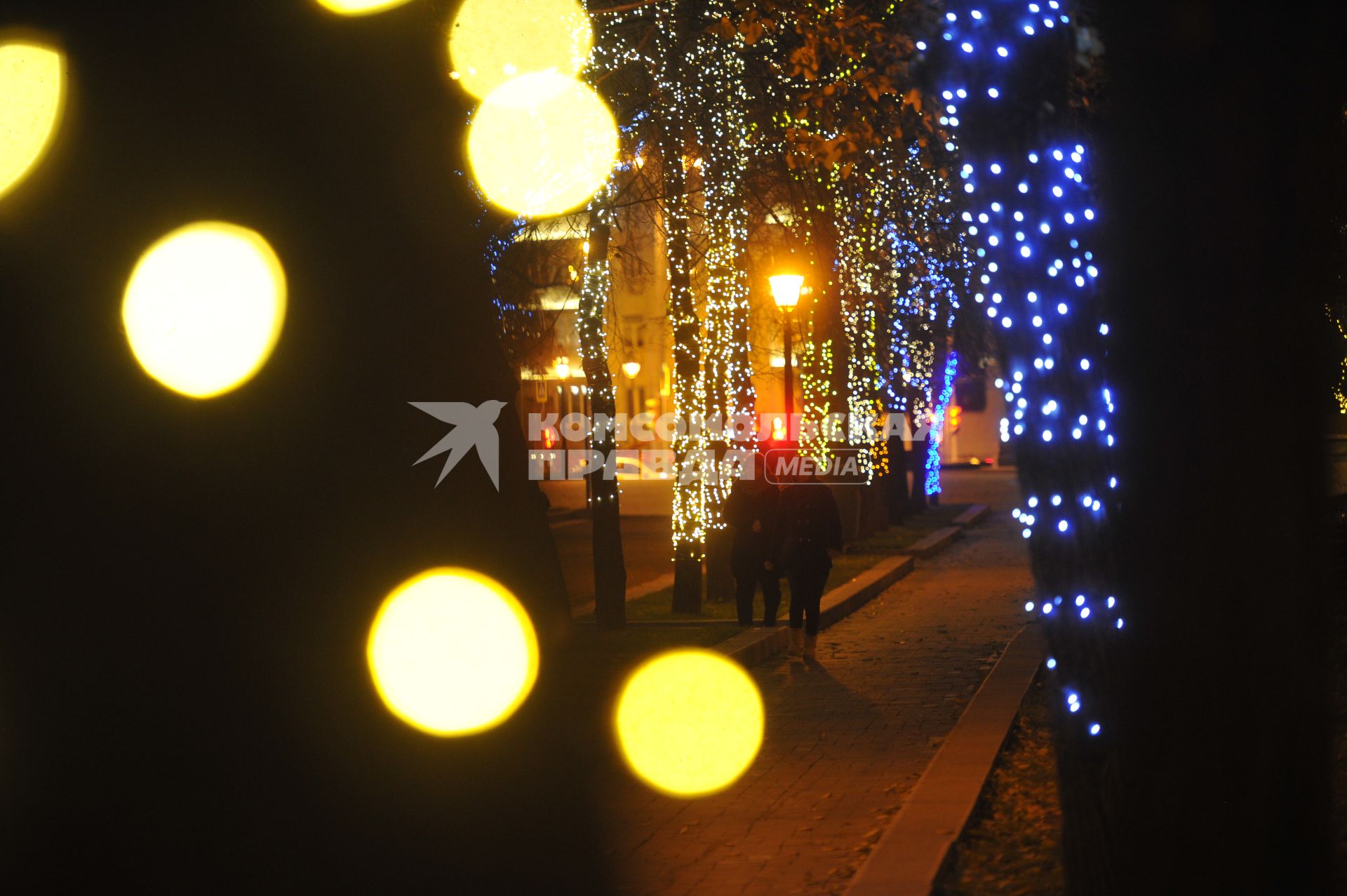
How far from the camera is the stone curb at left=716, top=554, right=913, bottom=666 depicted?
12016 millimetres

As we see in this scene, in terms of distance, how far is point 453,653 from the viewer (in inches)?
335

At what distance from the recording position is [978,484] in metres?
50.2

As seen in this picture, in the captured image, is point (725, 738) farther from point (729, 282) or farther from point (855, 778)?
point (729, 282)

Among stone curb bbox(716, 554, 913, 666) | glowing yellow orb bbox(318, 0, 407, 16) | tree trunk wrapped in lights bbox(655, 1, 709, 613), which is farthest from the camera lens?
tree trunk wrapped in lights bbox(655, 1, 709, 613)

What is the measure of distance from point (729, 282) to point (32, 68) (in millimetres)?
10176

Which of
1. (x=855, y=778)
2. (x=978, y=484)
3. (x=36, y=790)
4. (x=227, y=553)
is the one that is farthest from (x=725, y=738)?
(x=978, y=484)

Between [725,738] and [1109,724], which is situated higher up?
[1109,724]

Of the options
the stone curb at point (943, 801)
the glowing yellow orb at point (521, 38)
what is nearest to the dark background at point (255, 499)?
the stone curb at point (943, 801)

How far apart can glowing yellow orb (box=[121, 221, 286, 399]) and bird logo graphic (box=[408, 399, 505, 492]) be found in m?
0.87

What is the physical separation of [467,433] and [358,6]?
2.09 metres

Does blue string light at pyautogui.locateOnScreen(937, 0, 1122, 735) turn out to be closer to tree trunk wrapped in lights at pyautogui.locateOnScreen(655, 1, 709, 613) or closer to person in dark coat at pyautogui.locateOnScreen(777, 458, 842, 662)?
person in dark coat at pyautogui.locateOnScreen(777, 458, 842, 662)

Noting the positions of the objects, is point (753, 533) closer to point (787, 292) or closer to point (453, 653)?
point (787, 292)

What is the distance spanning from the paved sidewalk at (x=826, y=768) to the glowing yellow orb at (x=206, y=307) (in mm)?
2863

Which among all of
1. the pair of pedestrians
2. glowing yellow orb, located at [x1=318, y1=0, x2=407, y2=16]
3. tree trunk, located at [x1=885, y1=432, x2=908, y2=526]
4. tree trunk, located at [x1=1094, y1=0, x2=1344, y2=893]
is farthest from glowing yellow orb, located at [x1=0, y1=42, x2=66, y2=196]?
tree trunk, located at [x1=885, y1=432, x2=908, y2=526]
